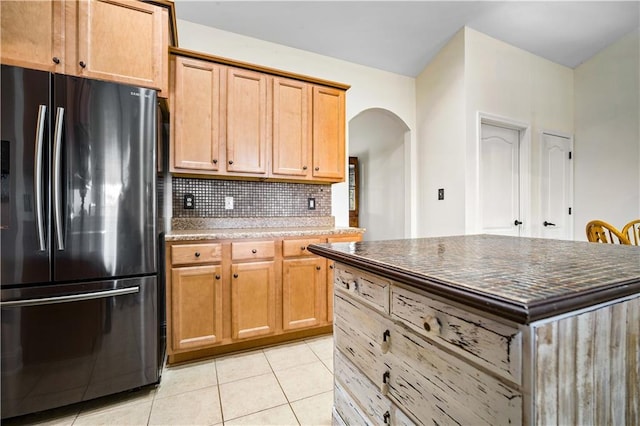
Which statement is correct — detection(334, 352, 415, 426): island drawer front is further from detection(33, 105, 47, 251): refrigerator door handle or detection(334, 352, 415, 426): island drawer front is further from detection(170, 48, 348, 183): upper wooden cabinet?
detection(170, 48, 348, 183): upper wooden cabinet

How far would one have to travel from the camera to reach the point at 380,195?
181 inches

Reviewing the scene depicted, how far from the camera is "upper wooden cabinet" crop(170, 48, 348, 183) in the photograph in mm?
2156

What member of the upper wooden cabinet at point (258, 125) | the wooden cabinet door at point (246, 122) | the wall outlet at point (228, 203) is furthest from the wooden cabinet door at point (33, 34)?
the wall outlet at point (228, 203)

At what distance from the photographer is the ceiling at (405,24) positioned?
8.22 ft

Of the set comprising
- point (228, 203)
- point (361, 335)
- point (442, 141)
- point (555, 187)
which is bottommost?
point (361, 335)

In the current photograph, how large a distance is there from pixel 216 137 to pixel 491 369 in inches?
87.3

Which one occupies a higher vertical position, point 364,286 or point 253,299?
point 364,286

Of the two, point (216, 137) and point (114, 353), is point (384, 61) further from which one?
point (114, 353)

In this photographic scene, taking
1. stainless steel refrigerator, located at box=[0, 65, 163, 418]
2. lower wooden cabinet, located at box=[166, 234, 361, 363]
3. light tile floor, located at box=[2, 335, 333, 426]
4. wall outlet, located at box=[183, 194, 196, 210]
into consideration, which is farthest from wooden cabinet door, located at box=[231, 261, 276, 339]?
wall outlet, located at box=[183, 194, 196, 210]

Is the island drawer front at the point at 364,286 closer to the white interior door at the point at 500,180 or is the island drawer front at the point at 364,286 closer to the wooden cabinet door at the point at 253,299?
the wooden cabinet door at the point at 253,299

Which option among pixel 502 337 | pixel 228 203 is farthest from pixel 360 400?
pixel 228 203

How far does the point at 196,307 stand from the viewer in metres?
1.95

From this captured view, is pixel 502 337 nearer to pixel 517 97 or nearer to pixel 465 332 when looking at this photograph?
pixel 465 332

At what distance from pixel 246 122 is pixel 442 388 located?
2199 mm
